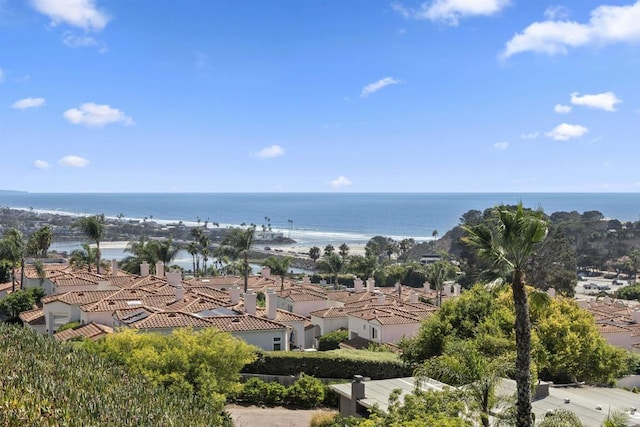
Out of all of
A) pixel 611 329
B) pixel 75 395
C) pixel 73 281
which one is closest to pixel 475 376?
pixel 75 395

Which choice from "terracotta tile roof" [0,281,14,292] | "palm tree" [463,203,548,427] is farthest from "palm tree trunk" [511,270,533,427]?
"terracotta tile roof" [0,281,14,292]

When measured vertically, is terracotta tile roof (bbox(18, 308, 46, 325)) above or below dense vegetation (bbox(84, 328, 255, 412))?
below

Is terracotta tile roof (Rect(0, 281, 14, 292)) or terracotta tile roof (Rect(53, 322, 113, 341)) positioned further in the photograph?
terracotta tile roof (Rect(0, 281, 14, 292))

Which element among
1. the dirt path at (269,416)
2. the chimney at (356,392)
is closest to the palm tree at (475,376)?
the chimney at (356,392)

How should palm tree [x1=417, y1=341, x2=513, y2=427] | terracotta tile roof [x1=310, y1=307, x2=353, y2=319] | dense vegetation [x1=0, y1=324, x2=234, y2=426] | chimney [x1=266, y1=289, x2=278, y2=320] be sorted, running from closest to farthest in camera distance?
dense vegetation [x1=0, y1=324, x2=234, y2=426] → palm tree [x1=417, y1=341, x2=513, y2=427] → chimney [x1=266, y1=289, x2=278, y2=320] → terracotta tile roof [x1=310, y1=307, x2=353, y2=319]

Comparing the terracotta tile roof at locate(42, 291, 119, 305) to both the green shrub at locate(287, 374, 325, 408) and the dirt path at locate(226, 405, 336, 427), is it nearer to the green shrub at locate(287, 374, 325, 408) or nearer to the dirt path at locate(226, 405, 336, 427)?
the dirt path at locate(226, 405, 336, 427)

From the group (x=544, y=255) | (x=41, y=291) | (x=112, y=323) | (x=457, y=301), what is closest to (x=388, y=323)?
(x=457, y=301)

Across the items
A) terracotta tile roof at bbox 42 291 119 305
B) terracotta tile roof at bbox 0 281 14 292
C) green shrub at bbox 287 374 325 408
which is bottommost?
green shrub at bbox 287 374 325 408
